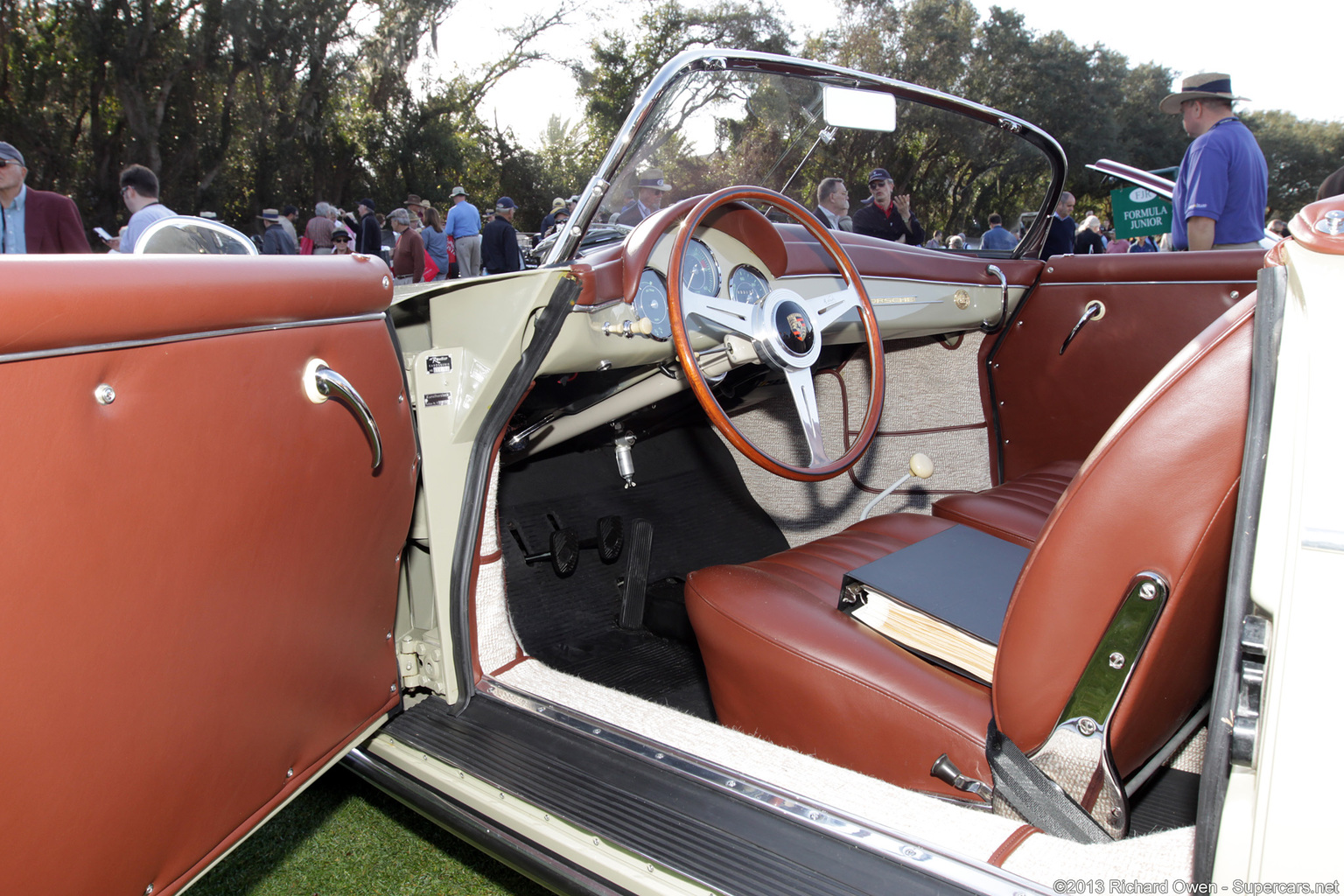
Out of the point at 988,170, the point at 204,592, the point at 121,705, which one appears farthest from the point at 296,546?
the point at 988,170

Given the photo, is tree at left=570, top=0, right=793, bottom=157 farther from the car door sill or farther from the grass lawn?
the grass lawn

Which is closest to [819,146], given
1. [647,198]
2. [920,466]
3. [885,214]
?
[885,214]

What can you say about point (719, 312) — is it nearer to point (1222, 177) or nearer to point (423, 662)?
point (423, 662)

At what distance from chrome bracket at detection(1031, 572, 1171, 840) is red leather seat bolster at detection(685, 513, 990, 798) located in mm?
115

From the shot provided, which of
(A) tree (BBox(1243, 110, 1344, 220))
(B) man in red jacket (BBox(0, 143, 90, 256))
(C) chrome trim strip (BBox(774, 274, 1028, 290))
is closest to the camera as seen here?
(C) chrome trim strip (BBox(774, 274, 1028, 290))

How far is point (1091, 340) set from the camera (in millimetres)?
2420

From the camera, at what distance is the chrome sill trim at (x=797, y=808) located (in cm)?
89

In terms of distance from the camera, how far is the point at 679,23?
653 inches

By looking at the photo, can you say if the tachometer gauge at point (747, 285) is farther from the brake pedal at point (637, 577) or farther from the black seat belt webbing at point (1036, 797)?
the black seat belt webbing at point (1036, 797)

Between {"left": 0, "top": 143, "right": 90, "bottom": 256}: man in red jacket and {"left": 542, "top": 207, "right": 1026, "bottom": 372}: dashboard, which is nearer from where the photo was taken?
{"left": 542, "top": 207, "right": 1026, "bottom": 372}: dashboard

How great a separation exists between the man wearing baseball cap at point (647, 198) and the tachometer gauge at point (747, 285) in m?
0.27

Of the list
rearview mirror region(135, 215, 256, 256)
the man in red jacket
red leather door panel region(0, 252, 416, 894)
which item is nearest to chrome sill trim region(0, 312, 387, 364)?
red leather door panel region(0, 252, 416, 894)

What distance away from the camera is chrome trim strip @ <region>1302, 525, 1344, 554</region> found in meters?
0.69

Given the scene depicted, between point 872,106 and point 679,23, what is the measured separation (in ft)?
53.5
